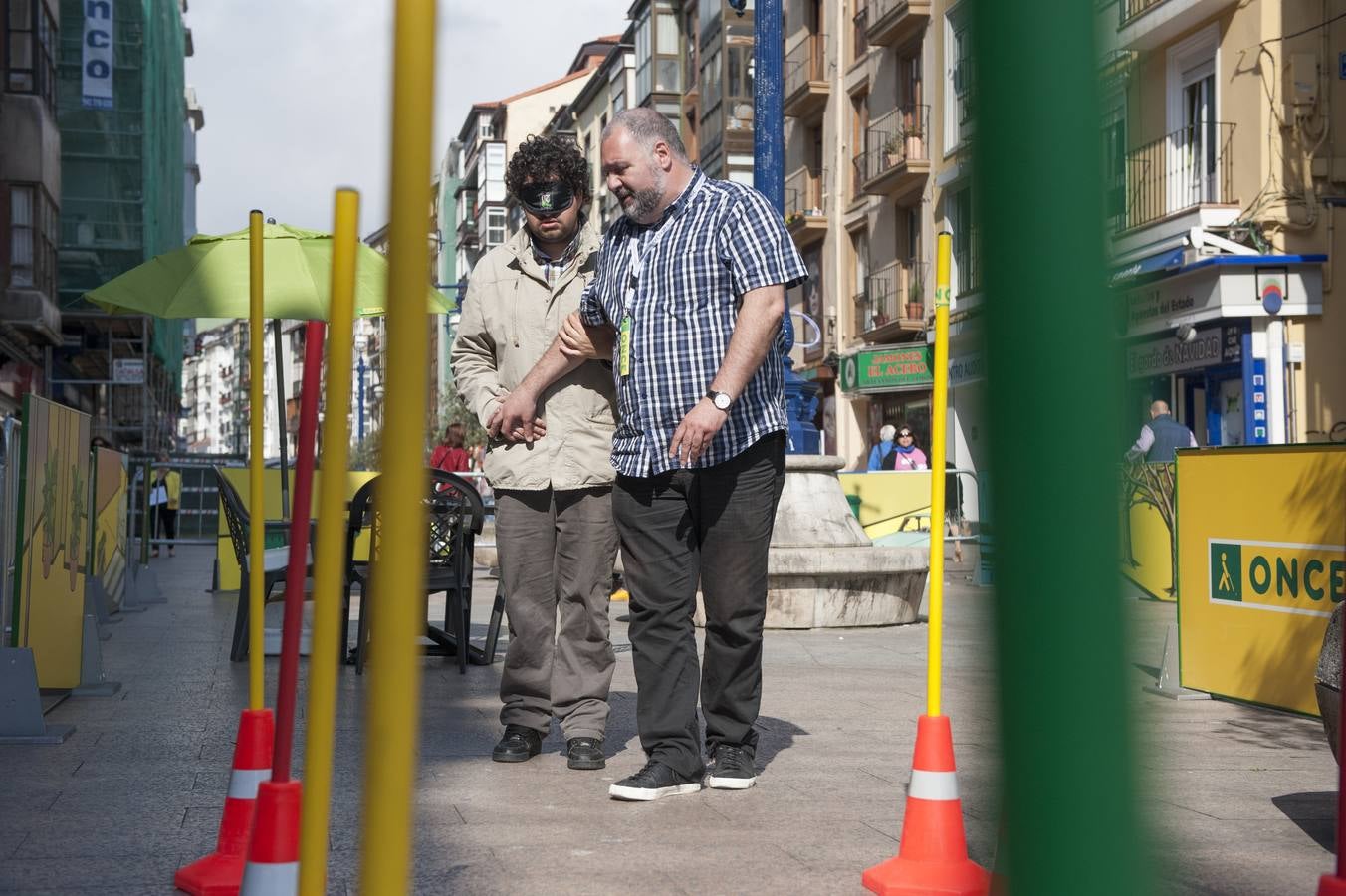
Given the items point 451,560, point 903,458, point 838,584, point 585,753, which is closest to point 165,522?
point 903,458

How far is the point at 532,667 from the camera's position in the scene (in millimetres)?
5484

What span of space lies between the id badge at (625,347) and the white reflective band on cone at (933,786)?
176 centimetres

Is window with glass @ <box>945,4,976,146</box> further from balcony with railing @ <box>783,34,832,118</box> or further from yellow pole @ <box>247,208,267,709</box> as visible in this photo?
balcony with railing @ <box>783,34,832,118</box>

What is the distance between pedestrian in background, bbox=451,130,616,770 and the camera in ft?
17.8

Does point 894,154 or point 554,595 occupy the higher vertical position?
point 894,154

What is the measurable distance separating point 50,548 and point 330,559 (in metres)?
5.11

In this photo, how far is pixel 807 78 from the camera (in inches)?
1599

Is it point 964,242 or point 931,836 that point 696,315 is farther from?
point 964,242

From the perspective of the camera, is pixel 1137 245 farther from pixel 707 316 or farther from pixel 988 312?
pixel 707 316

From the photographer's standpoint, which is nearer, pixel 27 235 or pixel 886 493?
pixel 886 493

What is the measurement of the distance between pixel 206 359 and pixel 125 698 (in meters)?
185

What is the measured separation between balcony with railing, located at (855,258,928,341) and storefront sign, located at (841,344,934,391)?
493 mm

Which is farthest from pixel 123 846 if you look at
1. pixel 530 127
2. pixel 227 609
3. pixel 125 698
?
pixel 530 127

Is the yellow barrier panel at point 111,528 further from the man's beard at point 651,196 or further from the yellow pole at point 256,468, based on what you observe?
the yellow pole at point 256,468
